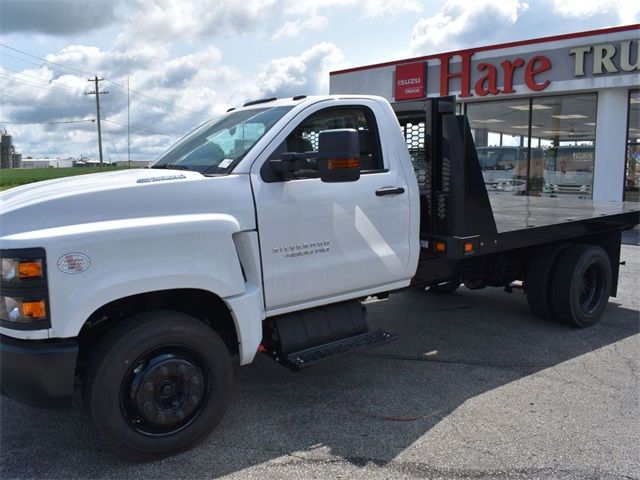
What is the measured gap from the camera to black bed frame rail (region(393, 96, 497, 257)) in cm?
457

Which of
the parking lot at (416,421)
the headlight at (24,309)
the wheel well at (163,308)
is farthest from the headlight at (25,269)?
the parking lot at (416,421)

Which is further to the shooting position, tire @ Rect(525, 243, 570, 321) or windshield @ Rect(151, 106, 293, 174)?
tire @ Rect(525, 243, 570, 321)

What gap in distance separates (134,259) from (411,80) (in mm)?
15942

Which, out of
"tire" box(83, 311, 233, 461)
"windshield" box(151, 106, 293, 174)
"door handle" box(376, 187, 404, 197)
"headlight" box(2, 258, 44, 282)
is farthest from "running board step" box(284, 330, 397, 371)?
"headlight" box(2, 258, 44, 282)

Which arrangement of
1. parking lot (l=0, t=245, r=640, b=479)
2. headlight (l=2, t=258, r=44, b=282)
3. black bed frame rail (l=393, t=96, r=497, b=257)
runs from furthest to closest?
black bed frame rail (l=393, t=96, r=497, b=257) < parking lot (l=0, t=245, r=640, b=479) < headlight (l=2, t=258, r=44, b=282)

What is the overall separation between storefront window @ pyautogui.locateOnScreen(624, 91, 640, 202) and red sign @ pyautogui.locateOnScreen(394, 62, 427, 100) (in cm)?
565

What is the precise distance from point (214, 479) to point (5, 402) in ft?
6.51

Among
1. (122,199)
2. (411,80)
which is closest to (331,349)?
(122,199)

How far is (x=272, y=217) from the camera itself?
376 cm

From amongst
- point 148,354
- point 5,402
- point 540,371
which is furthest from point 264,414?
point 540,371

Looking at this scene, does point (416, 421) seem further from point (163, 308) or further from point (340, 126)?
point (340, 126)

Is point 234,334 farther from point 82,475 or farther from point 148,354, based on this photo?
point 82,475

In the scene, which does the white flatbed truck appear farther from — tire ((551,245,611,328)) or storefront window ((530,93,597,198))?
storefront window ((530,93,597,198))

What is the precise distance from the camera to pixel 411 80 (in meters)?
17.9
